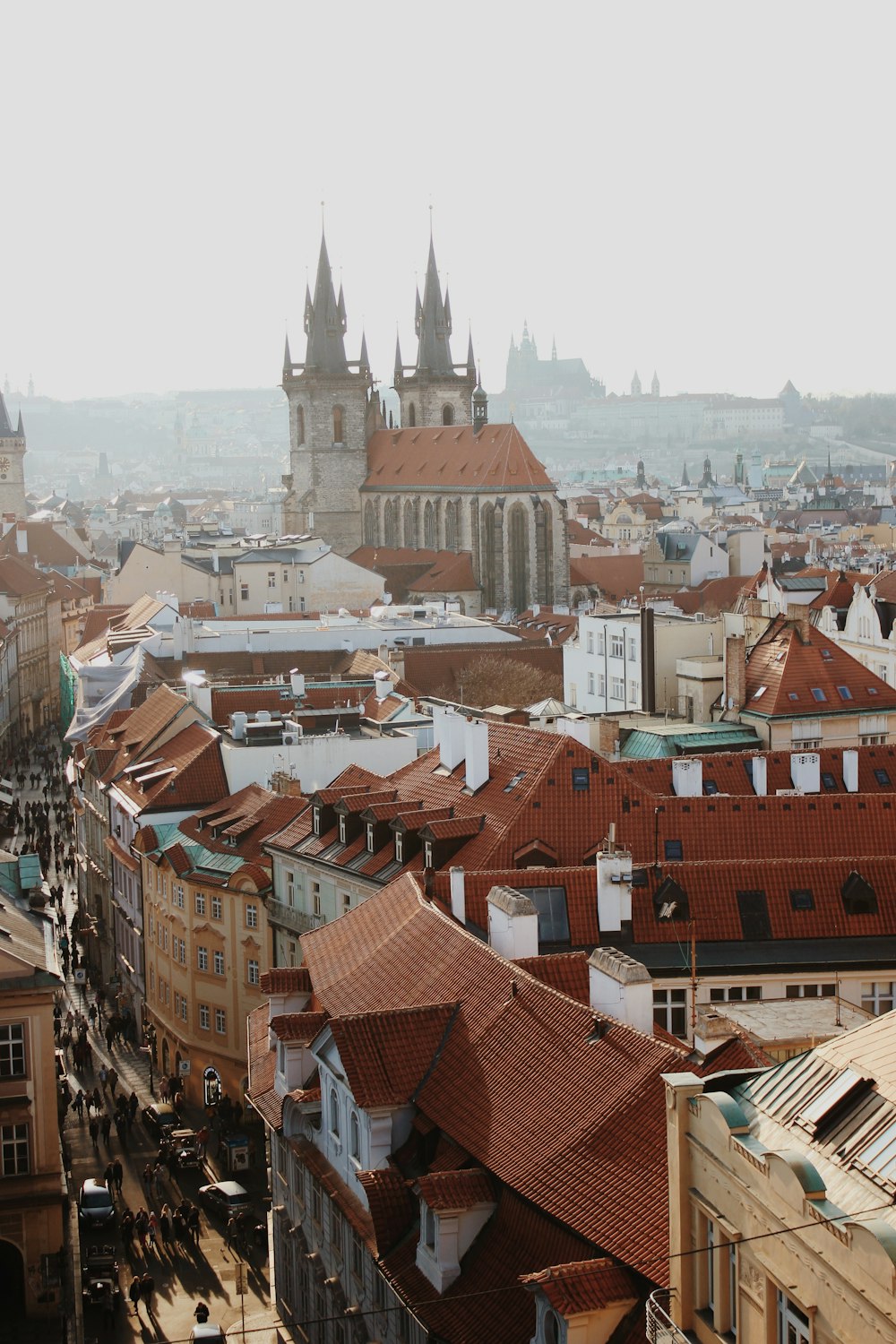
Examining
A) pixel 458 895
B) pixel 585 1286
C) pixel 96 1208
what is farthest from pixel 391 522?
pixel 585 1286

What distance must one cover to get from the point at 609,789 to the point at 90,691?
40.6 m

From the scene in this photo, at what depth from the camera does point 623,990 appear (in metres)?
22.5

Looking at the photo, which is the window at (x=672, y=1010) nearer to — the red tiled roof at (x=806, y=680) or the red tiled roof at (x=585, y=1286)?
the red tiled roof at (x=585, y=1286)

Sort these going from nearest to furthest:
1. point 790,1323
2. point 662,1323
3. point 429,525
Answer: point 790,1323 < point 662,1323 < point 429,525

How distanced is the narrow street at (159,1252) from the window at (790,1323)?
15.7 meters

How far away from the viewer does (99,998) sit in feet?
165

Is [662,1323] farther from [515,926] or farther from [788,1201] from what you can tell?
[515,926]

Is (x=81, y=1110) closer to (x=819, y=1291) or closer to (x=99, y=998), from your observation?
(x=99, y=998)

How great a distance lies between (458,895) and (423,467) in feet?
337

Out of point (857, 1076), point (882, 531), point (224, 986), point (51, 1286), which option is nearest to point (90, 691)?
point (224, 986)

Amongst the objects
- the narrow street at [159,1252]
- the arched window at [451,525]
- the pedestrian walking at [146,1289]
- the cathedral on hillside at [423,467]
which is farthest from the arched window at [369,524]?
the pedestrian walking at [146,1289]

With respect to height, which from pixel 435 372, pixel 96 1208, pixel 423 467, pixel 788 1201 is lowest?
pixel 96 1208

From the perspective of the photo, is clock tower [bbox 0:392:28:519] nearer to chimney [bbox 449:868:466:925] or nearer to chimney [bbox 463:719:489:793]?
chimney [bbox 463:719:489:793]

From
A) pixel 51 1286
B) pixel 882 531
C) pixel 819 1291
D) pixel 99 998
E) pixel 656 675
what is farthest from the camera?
pixel 882 531
